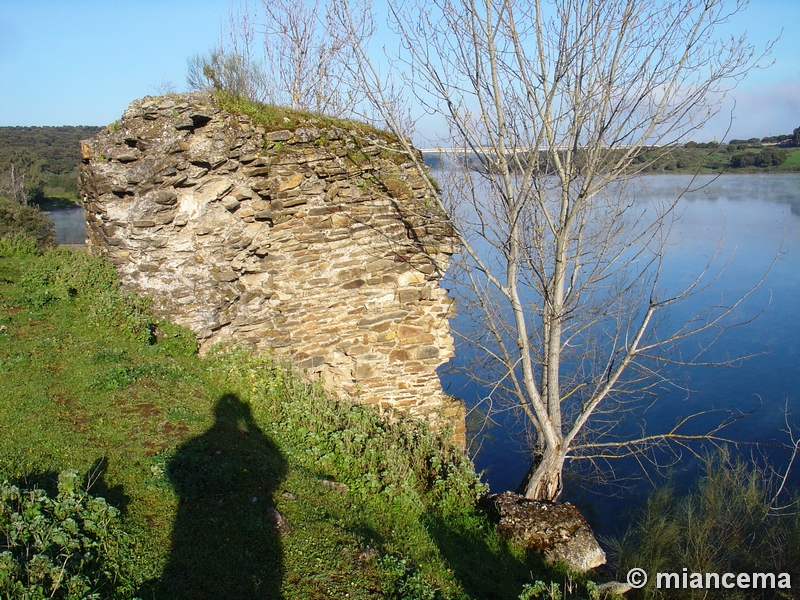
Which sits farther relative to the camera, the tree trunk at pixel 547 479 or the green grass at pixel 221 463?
the tree trunk at pixel 547 479

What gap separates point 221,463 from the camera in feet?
15.9

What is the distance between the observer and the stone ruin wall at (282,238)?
6816 millimetres

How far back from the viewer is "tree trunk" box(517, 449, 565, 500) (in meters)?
7.07

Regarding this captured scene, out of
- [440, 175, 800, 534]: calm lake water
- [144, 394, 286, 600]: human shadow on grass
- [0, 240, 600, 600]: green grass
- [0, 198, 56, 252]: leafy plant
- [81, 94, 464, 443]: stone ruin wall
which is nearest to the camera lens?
[144, 394, 286, 600]: human shadow on grass

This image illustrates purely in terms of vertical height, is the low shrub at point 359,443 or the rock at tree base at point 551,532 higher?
the low shrub at point 359,443

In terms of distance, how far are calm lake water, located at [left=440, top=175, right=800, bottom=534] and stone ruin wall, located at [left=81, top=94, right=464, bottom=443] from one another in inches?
63.3

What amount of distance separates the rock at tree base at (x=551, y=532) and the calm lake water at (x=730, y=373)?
2.16 m

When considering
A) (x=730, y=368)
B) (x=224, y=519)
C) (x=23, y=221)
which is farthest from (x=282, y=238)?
(x=730, y=368)

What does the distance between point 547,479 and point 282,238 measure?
4.45 m

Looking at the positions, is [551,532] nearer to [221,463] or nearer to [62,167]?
[221,463]

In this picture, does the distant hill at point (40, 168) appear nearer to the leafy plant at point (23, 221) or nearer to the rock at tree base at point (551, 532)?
the leafy plant at point (23, 221)

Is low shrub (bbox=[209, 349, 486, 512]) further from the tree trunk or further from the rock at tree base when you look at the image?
the tree trunk

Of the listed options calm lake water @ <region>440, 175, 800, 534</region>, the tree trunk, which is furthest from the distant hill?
the tree trunk

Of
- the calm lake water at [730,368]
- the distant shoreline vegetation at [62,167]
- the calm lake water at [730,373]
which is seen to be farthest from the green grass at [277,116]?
the distant shoreline vegetation at [62,167]
